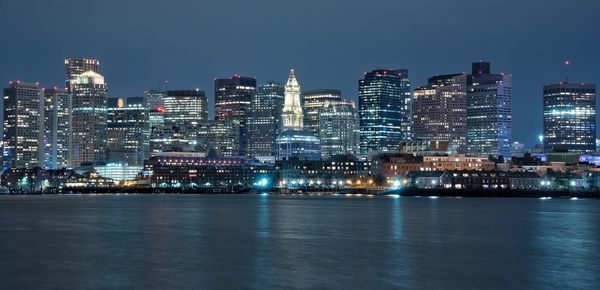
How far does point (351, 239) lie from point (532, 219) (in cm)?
3158

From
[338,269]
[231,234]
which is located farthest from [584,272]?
[231,234]

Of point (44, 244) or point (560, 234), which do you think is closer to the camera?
point (44, 244)

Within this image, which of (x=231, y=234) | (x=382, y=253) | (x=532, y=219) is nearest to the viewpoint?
(x=382, y=253)

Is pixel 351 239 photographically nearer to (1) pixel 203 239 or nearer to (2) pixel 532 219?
(1) pixel 203 239

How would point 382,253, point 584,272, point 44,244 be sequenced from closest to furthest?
point 584,272
point 382,253
point 44,244

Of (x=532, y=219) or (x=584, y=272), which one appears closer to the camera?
(x=584, y=272)

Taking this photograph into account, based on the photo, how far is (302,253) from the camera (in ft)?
193

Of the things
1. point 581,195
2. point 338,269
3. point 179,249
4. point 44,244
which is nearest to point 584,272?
point 338,269

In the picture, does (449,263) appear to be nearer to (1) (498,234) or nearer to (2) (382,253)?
(2) (382,253)

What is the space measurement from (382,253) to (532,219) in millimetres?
38676

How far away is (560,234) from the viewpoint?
73.9m

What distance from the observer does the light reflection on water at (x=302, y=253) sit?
4700cm

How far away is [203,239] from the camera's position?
68688mm

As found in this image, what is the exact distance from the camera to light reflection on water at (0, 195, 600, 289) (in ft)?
154
